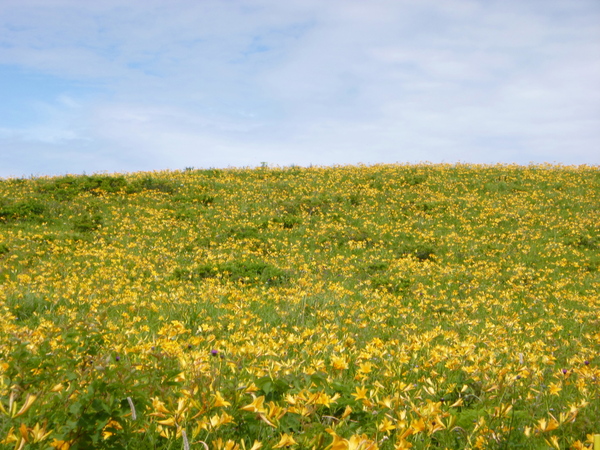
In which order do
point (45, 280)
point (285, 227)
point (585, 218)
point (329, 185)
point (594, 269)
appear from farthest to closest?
point (329, 185), point (585, 218), point (285, 227), point (594, 269), point (45, 280)

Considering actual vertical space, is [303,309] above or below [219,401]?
below

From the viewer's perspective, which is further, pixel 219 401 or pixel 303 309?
pixel 303 309

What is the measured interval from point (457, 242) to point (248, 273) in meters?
7.82

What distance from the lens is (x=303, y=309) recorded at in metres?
6.59

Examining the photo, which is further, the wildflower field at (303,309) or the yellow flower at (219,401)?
the wildflower field at (303,309)

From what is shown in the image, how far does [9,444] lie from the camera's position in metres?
1.71

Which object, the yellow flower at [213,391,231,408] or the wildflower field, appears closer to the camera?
the yellow flower at [213,391,231,408]

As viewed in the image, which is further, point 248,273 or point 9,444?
point 248,273

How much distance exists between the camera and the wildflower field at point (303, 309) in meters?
2.14

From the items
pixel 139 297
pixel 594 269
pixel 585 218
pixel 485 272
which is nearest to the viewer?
pixel 139 297

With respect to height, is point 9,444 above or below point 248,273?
above

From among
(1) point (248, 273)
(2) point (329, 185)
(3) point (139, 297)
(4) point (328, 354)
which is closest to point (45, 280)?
(3) point (139, 297)

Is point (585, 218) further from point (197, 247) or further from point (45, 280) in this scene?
point (45, 280)

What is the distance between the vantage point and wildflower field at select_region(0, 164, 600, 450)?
2.14 meters
